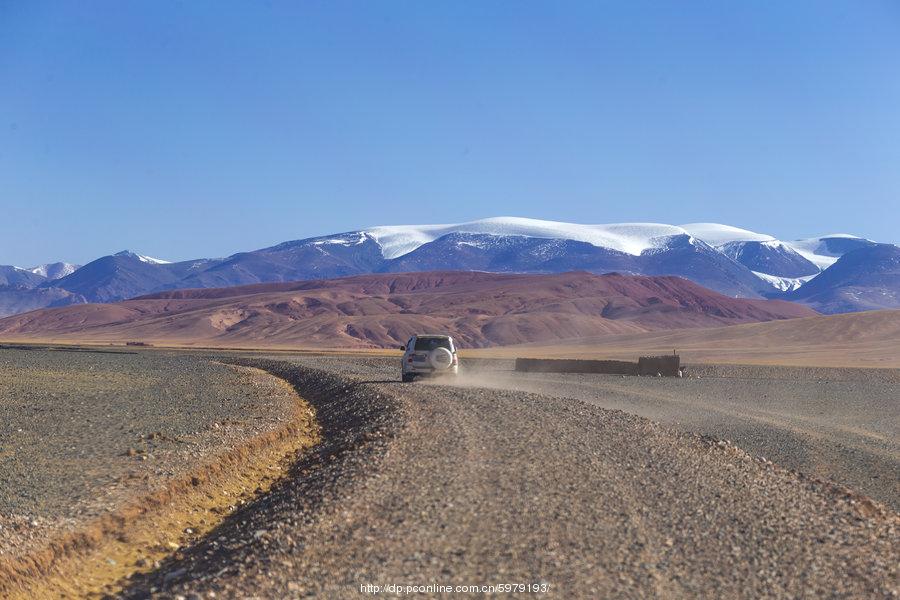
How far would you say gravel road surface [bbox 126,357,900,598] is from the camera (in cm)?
931

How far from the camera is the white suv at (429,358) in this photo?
116 feet

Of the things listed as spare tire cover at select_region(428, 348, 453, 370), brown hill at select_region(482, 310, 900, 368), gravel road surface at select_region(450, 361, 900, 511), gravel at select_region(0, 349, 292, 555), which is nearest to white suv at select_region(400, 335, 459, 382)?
spare tire cover at select_region(428, 348, 453, 370)

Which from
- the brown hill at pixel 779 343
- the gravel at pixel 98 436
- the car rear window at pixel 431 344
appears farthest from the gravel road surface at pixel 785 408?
the brown hill at pixel 779 343

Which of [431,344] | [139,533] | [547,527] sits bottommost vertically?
[139,533]

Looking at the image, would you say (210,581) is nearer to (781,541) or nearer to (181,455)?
(781,541)

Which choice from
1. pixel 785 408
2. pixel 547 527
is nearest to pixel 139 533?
pixel 547 527

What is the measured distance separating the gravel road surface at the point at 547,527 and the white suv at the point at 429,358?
1670 cm

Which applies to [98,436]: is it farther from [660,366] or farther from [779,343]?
[779,343]

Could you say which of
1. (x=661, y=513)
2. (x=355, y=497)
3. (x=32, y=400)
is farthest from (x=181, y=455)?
(x=32, y=400)

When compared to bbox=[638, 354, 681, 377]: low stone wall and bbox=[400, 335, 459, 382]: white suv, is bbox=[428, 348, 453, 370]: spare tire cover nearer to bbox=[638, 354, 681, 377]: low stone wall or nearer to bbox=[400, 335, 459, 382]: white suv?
bbox=[400, 335, 459, 382]: white suv

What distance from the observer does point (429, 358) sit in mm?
35531

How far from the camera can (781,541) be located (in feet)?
35.9

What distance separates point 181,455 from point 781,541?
11.6 metres

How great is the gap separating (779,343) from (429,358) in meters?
86.4
